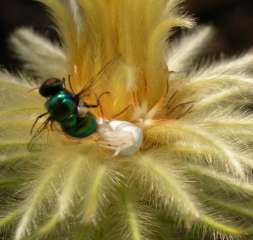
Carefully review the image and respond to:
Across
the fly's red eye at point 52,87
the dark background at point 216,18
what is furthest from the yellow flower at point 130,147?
the dark background at point 216,18

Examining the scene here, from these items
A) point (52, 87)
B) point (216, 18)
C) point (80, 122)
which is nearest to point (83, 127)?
point (80, 122)

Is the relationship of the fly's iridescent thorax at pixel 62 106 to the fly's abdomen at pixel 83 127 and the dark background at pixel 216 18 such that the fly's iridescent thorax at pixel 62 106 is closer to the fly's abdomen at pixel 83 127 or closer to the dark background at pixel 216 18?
the fly's abdomen at pixel 83 127

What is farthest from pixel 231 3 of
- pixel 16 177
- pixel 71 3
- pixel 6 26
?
pixel 16 177

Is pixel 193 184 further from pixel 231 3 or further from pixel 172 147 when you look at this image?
pixel 231 3

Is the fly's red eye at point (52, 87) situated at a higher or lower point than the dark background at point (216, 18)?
lower

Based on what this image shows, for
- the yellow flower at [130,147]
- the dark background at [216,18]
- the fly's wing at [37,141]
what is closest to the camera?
the yellow flower at [130,147]

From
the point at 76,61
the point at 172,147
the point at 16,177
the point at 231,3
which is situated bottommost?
the point at 16,177

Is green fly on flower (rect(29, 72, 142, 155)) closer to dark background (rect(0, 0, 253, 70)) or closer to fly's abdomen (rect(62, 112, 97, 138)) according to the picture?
fly's abdomen (rect(62, 112, 97, 138))

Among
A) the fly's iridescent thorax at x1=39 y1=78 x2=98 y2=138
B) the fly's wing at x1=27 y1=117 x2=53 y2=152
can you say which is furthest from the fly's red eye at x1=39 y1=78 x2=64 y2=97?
the fly's wing at x1=27 y1=117 x2=53 y2=152
